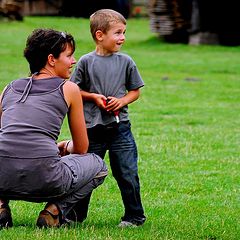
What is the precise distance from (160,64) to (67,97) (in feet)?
52.3

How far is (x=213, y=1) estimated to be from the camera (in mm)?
27328

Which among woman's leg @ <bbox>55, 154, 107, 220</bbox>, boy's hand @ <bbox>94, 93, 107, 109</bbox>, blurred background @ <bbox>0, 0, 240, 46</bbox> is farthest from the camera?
blurred background @ <bbox>0, 0, 240, 46</bbox>

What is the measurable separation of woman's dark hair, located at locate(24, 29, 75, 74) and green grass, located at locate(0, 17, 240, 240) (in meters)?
1.05

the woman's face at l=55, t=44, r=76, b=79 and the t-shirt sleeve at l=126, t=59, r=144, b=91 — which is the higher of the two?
the woman's face at l=55, t=44, r=76, b=79

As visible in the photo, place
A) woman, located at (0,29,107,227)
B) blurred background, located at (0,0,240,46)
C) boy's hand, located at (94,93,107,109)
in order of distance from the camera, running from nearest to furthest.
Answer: woman, located at (0,29,107,227)
boy's hand, located at (94,93,107,109)
blurred background, located at (0,0,240,46)

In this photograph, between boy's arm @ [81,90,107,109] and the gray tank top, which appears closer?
the gray tank top

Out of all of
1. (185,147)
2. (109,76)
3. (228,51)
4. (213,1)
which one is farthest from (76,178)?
(213,1)

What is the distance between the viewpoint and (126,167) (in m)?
6.05

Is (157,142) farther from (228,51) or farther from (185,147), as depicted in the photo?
(228,51)

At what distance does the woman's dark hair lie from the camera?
5691 millimetres

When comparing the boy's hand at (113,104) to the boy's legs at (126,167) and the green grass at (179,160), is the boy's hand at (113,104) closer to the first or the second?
the boy's legs at (126,167)

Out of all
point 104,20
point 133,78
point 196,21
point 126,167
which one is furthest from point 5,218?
point 196,21

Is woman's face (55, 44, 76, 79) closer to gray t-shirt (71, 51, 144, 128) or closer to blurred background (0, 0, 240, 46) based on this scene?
gray t-shirt (71, 51, 144, 128)

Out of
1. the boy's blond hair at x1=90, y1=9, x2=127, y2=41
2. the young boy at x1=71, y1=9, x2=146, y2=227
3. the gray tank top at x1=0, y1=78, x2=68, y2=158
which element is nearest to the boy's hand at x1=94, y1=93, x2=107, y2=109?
the young boy at x1=71, y1=9, x2=146, y2=227
